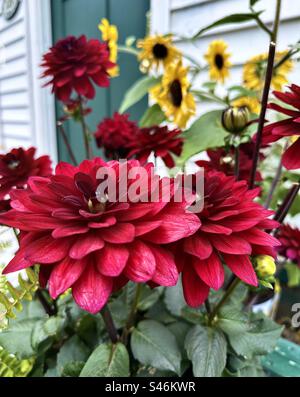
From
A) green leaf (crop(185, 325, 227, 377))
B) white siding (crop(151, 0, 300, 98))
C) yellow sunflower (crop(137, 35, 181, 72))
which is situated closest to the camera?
green leaf (crop(185, 325, 227, 377))

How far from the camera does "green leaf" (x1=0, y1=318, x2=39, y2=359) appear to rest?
1.38ft

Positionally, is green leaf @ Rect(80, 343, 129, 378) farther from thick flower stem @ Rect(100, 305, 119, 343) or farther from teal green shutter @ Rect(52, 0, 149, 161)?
teal green shutter @ Rect(52, 0, 149, 161)

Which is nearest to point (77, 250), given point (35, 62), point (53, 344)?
point (53, 344)

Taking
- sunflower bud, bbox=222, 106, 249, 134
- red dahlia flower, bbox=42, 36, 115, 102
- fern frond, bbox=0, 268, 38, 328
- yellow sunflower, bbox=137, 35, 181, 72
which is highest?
yellow sunflower, bbox=137, 35, 181, 72

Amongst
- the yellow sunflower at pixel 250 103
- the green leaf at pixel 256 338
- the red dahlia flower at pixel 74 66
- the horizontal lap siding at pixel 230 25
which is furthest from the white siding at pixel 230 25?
the green leaf at pixel 256 338

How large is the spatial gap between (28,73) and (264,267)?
1742 millimetres

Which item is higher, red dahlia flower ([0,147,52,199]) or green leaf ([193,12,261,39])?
green leaf ([193,12,261,39])

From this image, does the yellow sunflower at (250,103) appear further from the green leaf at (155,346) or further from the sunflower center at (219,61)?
the green leaf at (155,346)

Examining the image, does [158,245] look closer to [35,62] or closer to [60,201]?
[60,201]

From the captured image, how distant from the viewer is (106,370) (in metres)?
0.37

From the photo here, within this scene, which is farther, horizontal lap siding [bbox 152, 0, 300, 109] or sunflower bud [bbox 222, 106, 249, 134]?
horizontal lap siding [bbox 152, 0, 300, 109]

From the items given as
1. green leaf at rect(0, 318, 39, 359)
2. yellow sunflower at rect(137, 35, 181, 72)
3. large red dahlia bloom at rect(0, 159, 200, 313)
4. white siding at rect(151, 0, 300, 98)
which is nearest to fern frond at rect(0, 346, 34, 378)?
green leaf at rect(0, 318, 39, 359)

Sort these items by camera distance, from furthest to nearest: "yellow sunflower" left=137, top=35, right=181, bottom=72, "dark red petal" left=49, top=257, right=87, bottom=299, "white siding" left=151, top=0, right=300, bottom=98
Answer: "white siding" left=151, top=0, right=300, bottom=98 → "yellow sunflower" left=137, top=35, right=181, bottom=72 → "dark red petal" left=49, top=257, right=87, bottom=299
